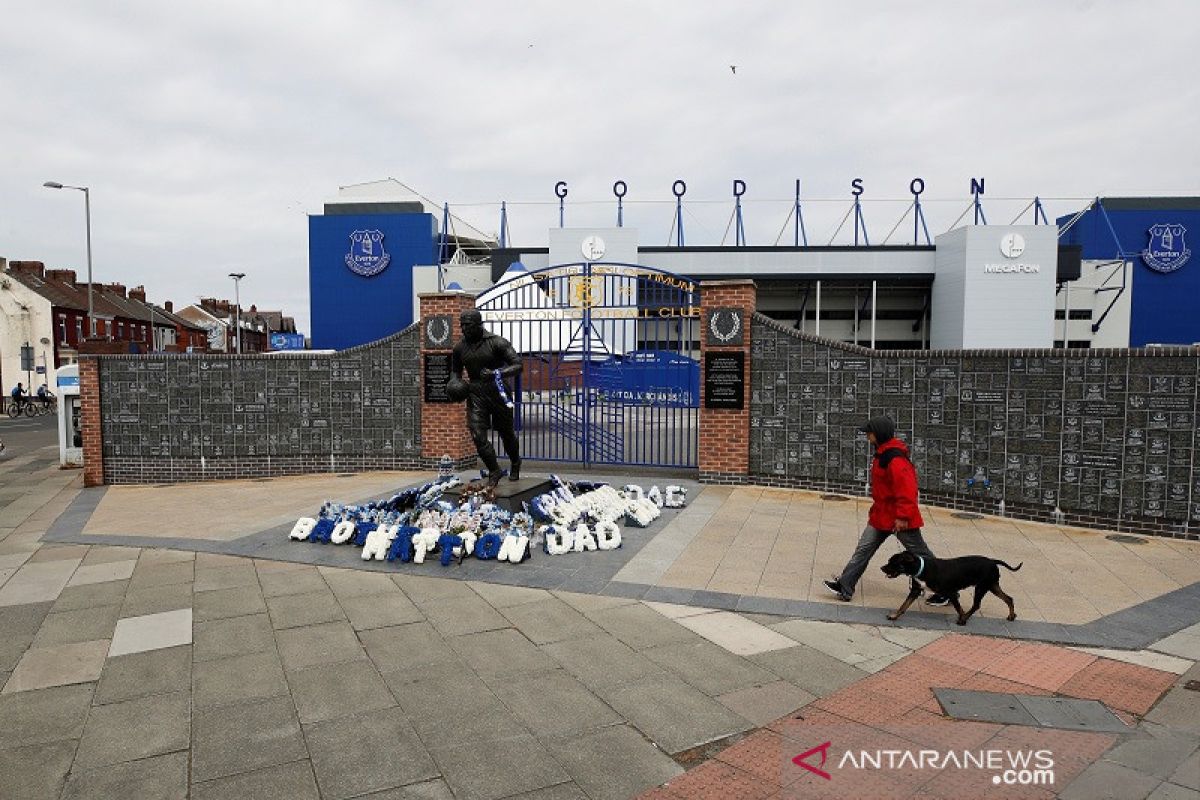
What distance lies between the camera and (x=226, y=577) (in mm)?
7055

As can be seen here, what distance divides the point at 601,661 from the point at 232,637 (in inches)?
112

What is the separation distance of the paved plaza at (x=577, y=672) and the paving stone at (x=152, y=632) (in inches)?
0.9

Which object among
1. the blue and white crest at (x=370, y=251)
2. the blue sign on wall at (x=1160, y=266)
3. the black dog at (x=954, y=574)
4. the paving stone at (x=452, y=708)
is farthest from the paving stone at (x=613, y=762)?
the blue sign on wall at (x=1160, y=266)

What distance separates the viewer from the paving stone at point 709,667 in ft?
15.4

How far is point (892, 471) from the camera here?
19.2ft

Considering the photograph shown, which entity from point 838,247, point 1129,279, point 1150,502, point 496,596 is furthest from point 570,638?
point 1129,279

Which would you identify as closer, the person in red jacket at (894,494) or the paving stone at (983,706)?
the paving stone at (983,706)

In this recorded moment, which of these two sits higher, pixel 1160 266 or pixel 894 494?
pixel 1160 266

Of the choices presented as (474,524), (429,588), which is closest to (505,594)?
(429,588)

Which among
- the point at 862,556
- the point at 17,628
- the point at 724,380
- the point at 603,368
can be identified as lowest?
the point at 17,628

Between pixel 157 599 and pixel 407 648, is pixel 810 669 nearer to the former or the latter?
pixel 407 648

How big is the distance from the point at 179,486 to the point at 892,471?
11.9 metres

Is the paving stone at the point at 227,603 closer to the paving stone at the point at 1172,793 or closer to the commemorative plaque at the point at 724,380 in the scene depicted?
the paving stone at the point at 1172,793

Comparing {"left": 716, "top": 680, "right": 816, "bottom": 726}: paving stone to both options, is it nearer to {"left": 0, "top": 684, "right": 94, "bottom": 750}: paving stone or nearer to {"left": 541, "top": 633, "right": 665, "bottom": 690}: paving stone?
{"left": 541, "top": 633, "right": 665, "bottom": 690}: paving stone
